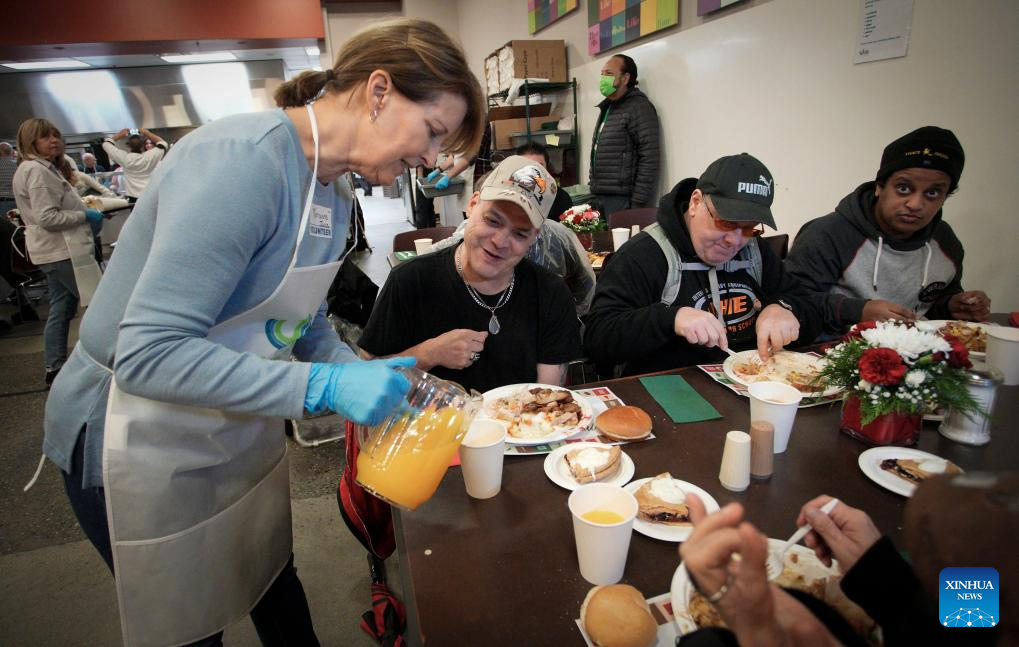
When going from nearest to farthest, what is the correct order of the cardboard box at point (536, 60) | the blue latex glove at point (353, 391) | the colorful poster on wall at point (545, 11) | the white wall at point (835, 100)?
the blue latex glove at point (353, 391), the white wall at point (835, 100), the cardboard box at point (536, 60), the colorful poster on wall at point (545, 11)

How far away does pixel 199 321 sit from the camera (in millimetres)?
815

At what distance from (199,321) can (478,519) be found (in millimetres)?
591

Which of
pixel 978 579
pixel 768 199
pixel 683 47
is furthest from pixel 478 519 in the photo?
pixel 683 47

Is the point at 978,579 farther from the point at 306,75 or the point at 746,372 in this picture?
the point at 306,75

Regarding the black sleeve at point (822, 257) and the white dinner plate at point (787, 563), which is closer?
the white dinner plate at point (787, 563)

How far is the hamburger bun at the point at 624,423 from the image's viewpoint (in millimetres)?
1201

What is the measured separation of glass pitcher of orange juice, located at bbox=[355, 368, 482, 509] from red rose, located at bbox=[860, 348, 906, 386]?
86cm

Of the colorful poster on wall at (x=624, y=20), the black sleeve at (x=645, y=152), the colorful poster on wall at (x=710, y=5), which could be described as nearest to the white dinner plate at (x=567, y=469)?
the colorful poster on wall at (x=710, y=5)

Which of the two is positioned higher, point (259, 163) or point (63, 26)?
point (63, 26)

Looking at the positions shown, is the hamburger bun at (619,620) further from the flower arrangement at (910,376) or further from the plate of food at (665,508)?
the flower arrangement at (910,376)

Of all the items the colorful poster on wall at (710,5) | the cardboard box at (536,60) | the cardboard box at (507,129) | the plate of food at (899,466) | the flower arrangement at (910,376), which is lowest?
the plate of food at (899,466)

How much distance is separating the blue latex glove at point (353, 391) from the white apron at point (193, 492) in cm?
20

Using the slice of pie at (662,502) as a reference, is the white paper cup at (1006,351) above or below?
above

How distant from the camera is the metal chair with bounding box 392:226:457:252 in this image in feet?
11.3
